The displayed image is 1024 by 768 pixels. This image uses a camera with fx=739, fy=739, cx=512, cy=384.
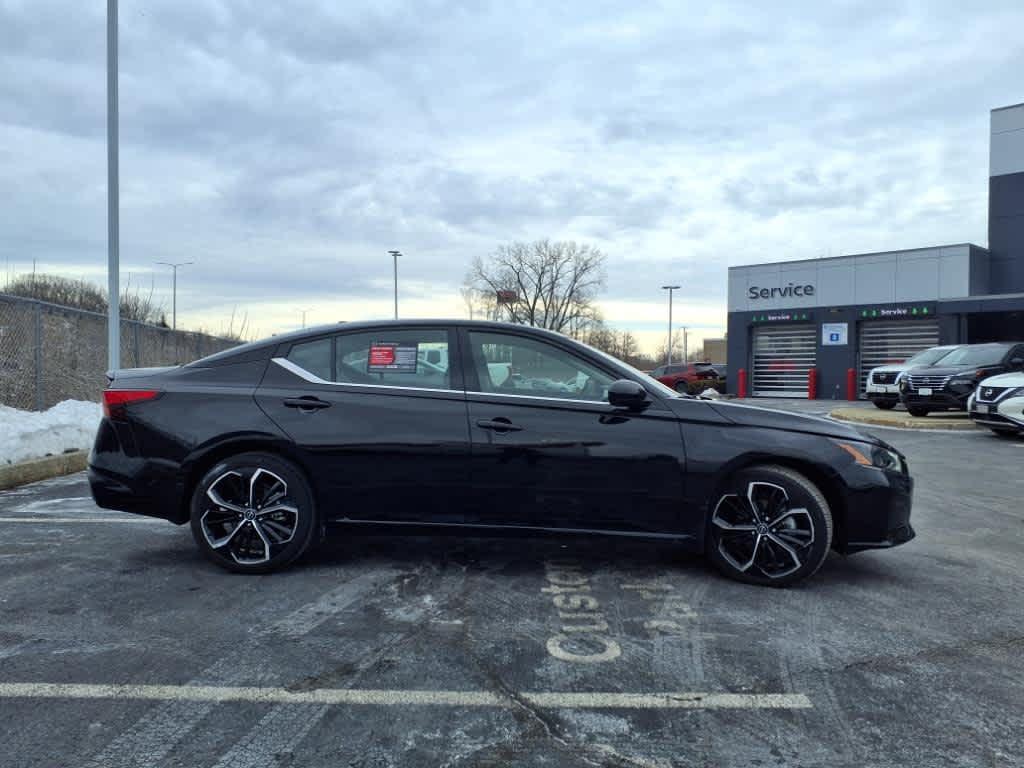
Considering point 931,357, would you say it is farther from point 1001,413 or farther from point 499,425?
point 499,425

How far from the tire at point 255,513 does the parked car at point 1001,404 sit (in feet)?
37.3

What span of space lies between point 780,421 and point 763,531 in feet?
2.02

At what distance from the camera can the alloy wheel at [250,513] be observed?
416cm

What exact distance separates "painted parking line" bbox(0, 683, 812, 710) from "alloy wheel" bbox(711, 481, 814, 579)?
4.37 ft

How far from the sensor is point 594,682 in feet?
9.32

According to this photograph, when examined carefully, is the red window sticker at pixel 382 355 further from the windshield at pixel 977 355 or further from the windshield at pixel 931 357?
the windshield at pixel 931 357

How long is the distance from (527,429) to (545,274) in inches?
2287

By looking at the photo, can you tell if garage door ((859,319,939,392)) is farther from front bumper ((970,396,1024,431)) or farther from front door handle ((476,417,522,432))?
front door handle ((476,417,522,432))

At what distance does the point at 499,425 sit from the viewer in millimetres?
4102

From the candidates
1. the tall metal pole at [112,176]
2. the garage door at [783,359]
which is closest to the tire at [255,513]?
the tall metal pole at [112,176]

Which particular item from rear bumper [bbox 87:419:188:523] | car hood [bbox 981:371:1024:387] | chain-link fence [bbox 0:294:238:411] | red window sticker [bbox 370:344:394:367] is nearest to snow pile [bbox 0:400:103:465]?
chain-link fence [bbox 0:294:238:411]

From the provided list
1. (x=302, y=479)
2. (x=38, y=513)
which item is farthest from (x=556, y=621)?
(x=38, y=513)

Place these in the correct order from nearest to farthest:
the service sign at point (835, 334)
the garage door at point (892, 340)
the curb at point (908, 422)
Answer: the curb at point (908, 422), the garage door at point (892, 340), the service sign at point (835, 334)

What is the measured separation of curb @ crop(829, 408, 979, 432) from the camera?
1384 centimetres
